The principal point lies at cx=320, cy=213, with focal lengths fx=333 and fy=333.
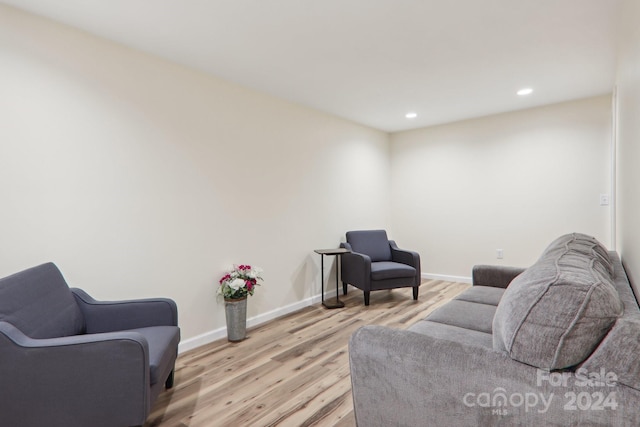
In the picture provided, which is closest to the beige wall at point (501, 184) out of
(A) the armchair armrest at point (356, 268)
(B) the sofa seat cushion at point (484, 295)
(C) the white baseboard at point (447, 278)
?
(C) the white baseboard at point (447, 278)

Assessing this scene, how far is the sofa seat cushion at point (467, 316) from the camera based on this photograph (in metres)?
1.95

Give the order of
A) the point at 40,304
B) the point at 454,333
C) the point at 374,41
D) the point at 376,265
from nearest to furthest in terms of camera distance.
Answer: the point at 40,304 < the point at 454,333 < the point at 374,41 < the point at 376,265

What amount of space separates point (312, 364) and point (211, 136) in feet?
6.99

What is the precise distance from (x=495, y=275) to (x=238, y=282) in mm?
2198

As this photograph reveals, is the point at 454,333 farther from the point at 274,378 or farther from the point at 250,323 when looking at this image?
the point at 250,323

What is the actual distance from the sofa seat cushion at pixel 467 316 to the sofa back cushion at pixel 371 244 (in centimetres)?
213

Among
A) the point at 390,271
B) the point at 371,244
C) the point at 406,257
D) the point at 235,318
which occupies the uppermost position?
the point at 371,244

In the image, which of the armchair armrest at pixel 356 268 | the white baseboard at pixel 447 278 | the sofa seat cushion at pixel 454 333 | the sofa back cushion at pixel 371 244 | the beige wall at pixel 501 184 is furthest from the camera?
the white baseboard at pixel 447 278

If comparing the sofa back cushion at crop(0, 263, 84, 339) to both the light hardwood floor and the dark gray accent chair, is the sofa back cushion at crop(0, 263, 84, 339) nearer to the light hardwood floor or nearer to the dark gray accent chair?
the dark gray accent chair

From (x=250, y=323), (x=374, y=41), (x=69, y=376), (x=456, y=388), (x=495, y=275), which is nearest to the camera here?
(x=456, y=388)

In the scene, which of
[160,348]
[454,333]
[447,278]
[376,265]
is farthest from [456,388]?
[447,278]

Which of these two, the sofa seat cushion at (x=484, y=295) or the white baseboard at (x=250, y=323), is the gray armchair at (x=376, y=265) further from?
the sofa seat cushion at (x=484, y=295)

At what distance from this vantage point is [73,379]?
1.44 m

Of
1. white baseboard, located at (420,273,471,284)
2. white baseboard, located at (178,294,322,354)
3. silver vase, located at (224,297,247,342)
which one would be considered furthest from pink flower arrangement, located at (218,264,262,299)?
white baseboard, located at (420,273,471,284)
